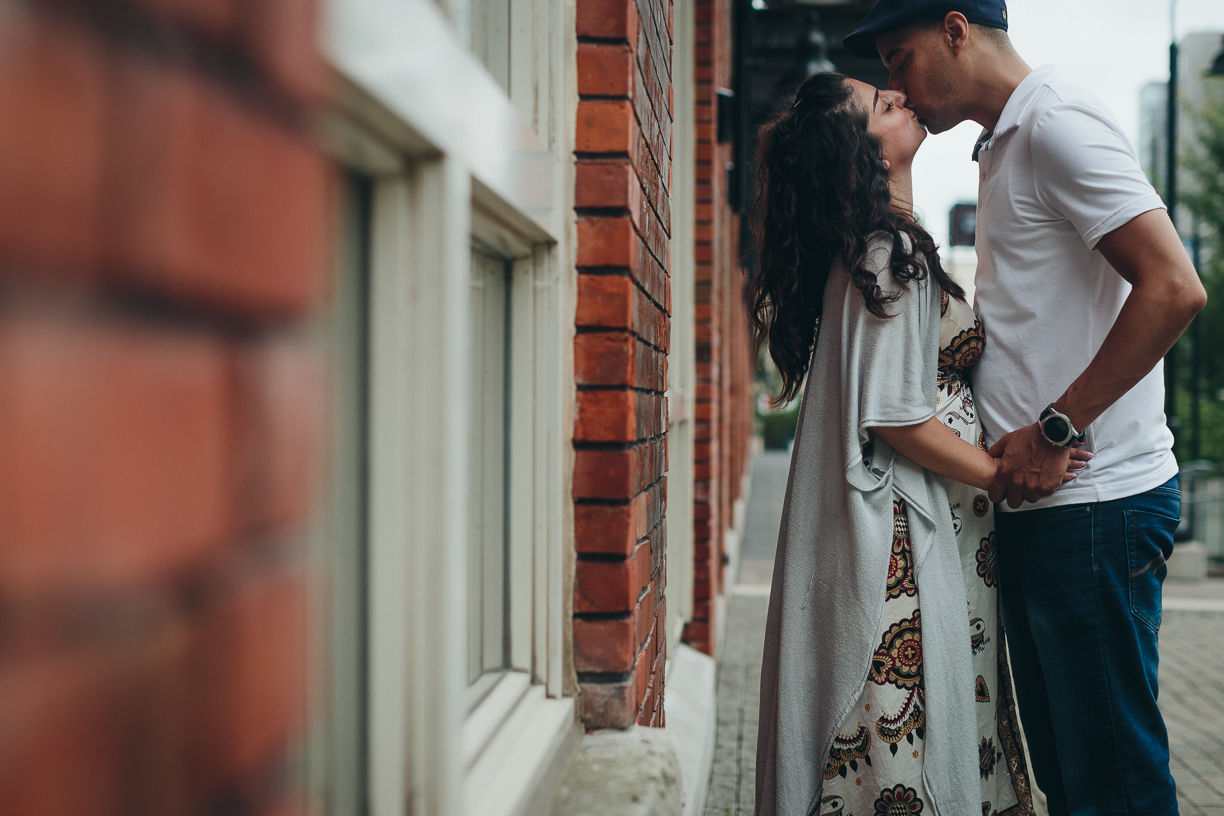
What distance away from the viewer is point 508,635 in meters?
1.50

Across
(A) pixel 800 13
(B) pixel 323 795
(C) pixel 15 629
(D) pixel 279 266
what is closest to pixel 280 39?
(D) pixel 279 266

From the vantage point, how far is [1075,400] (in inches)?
70.4

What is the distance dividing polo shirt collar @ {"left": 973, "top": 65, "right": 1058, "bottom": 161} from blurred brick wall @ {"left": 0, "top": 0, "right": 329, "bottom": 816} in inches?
75.4

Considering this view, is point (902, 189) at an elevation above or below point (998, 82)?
below

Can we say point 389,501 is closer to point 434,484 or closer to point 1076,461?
point 434,484

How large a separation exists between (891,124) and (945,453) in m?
0.78

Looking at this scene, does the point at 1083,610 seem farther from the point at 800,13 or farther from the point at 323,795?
the point at 800,13

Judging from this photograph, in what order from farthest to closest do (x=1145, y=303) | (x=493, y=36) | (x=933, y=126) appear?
(x=933, y=126) → (x=1145, y=303) → (x=493, y=36)

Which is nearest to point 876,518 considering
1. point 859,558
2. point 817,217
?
point 859,558

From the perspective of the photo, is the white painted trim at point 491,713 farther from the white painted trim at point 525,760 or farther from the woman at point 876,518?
the woman at point 876,518

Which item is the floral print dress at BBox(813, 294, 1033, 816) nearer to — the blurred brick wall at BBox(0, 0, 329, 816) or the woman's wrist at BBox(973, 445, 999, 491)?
the woman's wrist at BBox(973, 445, 999, 491)

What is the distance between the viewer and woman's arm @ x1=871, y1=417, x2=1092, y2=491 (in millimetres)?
1868

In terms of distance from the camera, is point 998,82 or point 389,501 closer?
point 389,501

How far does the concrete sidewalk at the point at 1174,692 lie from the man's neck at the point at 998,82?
7.51 feet
